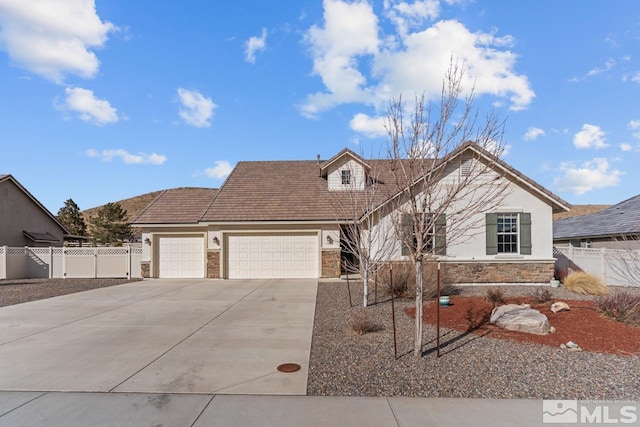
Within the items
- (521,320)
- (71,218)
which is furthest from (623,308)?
(71,218)

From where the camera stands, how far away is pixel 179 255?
58.1 ft

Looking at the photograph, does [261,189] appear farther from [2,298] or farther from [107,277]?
[2,298]

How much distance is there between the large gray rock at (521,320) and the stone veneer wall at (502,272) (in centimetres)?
634

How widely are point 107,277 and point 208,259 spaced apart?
19.1 feet

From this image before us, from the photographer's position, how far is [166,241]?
58.1ft

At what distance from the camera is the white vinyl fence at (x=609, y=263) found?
43.1ft

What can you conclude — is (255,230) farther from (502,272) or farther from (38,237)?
(38,237)

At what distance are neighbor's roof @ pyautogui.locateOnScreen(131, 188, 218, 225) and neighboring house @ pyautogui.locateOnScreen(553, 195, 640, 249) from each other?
1933 cm

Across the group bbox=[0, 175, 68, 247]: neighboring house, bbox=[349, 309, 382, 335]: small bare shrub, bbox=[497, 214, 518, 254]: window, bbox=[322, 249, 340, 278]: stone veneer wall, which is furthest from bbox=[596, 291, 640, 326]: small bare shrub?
bbox=[0, 175, 68, 247]: neighboring house

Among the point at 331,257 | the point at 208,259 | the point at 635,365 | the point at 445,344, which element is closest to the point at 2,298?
the point at 208,259

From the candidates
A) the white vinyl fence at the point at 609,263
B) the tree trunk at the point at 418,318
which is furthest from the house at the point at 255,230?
the tree trunk at the point at 418,318

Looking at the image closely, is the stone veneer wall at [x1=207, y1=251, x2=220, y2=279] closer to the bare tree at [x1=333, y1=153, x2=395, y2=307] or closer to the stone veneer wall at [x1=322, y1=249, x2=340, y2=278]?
the stone veneer wall at [x1=322, y1=249, x2=340, y2=278]

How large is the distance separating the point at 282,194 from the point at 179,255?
6.12 m

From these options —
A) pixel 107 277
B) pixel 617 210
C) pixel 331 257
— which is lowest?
pixel 107 277
